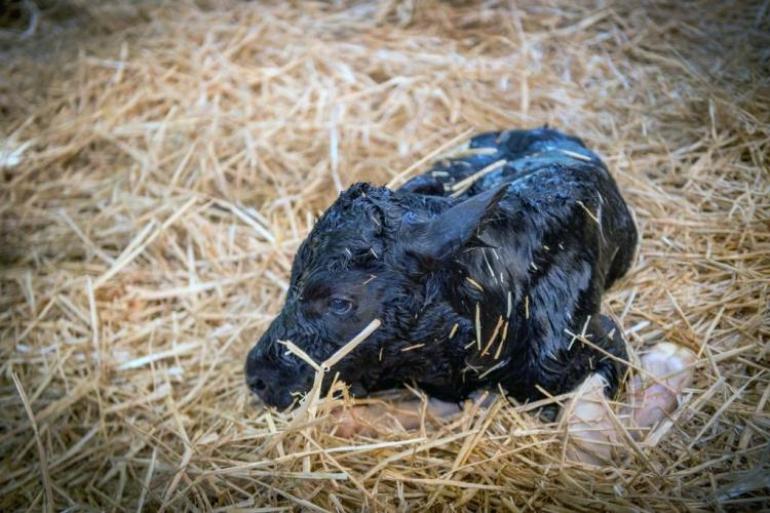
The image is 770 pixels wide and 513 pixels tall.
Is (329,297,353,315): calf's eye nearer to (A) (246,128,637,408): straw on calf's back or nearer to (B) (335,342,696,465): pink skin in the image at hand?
(A) (246,128,637,408): straw on calf's back

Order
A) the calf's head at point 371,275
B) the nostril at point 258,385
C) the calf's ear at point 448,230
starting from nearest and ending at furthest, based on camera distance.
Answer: the calf's ear at point 448,230 → the calf's head at point 371,275 → the nostril at point 258,385

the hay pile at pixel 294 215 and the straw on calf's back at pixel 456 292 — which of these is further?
the hay pile at pixel 294 215

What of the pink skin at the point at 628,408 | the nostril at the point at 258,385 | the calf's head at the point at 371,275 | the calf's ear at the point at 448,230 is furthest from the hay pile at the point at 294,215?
the calf's ear at the point at 448,230

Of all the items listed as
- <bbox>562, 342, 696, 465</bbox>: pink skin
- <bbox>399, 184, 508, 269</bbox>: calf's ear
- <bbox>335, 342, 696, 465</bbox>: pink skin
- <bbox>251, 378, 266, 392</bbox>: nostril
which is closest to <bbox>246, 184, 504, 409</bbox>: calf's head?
<bbox>399, 184, 508, 269</bbox>: calf's ear

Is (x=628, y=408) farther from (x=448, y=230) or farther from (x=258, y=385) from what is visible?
(x=258, y=385)

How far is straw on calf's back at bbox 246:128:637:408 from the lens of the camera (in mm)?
3242

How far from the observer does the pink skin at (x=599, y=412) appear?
11.5ft

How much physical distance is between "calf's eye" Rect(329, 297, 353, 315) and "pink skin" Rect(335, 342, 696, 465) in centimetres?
53

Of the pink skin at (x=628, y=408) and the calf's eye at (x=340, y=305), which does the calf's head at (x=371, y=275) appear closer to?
the calf's eye at (x=340, y=305)

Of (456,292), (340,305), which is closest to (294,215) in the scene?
(340,305)

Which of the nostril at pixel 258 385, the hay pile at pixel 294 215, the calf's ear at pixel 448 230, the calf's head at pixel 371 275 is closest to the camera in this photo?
the calf's ear at pixel 448 230

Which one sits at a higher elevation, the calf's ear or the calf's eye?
the calf's ear

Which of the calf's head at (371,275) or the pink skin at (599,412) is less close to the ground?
the calf's head at (371,275)

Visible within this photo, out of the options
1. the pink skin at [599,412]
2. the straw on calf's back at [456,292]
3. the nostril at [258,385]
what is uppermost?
the straw on calf's back at [456,292]
